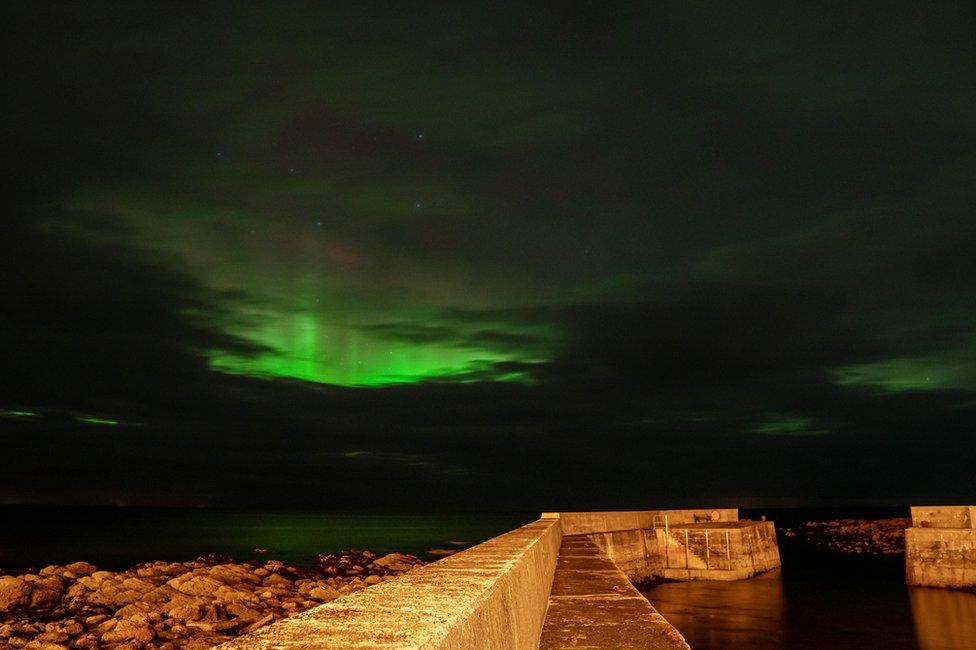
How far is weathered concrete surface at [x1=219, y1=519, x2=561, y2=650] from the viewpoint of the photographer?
207 cm

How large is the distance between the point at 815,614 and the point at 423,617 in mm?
25676

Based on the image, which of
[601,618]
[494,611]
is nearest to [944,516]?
[601,618]

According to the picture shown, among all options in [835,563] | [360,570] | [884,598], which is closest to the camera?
[884,598]

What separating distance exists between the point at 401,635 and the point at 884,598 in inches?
1250

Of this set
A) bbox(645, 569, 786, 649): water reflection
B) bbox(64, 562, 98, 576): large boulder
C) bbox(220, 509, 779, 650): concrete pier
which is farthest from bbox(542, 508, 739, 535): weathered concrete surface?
bbox(64, 562, 98, 576): large boulder

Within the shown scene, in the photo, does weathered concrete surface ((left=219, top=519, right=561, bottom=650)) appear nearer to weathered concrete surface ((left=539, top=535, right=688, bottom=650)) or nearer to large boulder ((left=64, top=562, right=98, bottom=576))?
weathered concrete surface ((left=539, top=535, right=688, bottom=650))

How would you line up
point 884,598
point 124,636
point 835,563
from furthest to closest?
point 835,563 < point 884,598 < point 124,636

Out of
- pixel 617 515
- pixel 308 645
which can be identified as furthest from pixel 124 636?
pixel 617 515

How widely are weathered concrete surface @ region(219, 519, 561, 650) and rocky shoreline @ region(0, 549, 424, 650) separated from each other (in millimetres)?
9703

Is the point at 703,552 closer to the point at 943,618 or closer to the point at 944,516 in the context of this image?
the point at 943,618

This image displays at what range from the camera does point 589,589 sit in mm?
8898

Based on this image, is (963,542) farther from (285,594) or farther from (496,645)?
(496,645)

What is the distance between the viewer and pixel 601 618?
6953mm

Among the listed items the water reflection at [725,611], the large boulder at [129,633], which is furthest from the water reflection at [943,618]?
the large boulder at [129,633]
